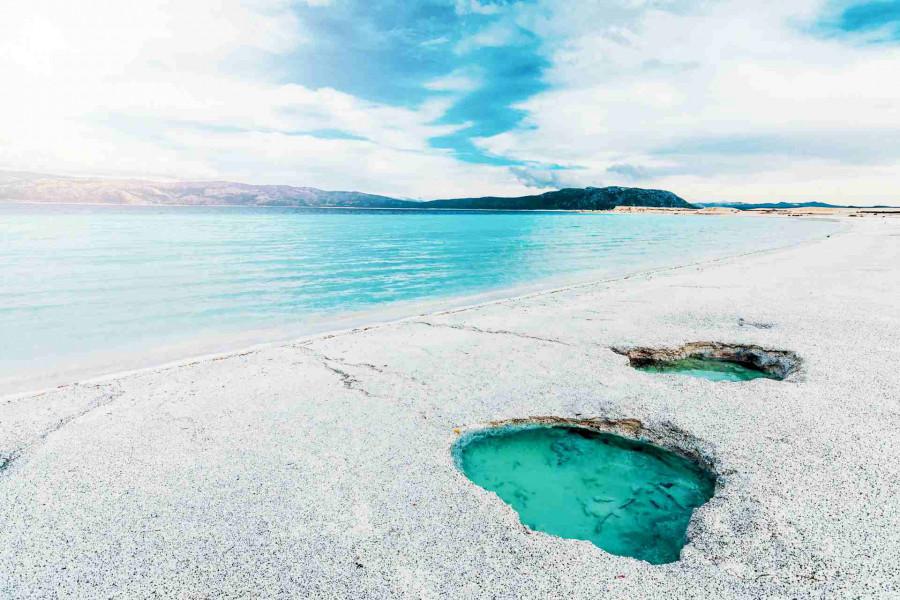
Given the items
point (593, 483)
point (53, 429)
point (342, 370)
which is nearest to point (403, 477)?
point (593, 483)

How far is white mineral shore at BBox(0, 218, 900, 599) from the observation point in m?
2.85

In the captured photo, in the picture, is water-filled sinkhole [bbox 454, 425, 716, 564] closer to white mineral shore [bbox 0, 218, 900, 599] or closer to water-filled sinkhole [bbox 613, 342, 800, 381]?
white mineral shore [bbox 0, 218, 900, 599]

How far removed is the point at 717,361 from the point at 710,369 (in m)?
0.44

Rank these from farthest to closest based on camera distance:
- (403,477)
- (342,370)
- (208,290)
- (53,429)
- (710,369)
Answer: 1. (208,290)
2. (710,369)
3. (342,370)
4. (53,429)
5. (403,477)

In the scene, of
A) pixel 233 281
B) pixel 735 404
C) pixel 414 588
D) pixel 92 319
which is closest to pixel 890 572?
pixel 735 404

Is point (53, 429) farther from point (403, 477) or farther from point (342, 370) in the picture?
point (403, 477)

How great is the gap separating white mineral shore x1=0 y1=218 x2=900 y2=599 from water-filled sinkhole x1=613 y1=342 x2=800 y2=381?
30 centimetres

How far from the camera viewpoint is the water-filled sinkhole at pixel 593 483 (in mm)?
3406

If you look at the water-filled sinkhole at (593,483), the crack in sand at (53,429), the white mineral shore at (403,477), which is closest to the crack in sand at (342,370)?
the white mineral shore at (403,477)

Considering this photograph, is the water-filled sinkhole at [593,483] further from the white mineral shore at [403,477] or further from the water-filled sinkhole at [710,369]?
the water-filled sinkhole at [710,369]

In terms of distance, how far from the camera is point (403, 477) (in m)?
3.91

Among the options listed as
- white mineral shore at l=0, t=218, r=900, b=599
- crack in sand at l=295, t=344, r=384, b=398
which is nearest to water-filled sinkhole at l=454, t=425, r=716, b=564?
white mineral shore at l=0, t=218, r=900, b=599

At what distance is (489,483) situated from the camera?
159 inches

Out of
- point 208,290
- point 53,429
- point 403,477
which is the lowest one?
point 208,290
